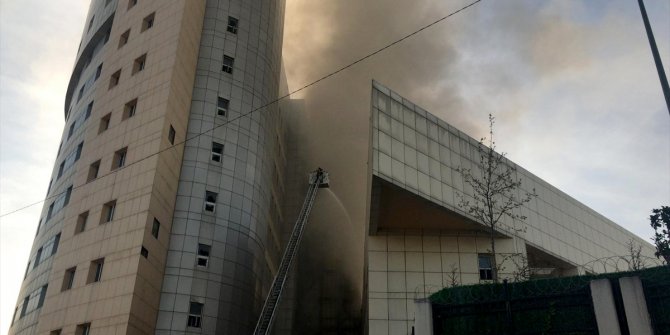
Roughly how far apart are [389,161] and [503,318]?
47.8ft

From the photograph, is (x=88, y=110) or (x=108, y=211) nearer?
(x=108, y=211)

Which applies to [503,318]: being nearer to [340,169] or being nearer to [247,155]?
[247,155]

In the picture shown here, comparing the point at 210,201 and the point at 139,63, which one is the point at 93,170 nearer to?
the point at 210,201

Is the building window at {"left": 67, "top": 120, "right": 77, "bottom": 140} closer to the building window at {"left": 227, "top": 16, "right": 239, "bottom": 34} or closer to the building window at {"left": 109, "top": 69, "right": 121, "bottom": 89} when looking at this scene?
the building window at {"left": 109, "top": 69, "right": 121, "bottom": 89}

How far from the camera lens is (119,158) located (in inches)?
1443

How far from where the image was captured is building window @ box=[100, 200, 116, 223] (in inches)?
1344

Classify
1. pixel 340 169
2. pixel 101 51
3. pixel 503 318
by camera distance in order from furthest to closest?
pixel 340 169 < pixel 101 51 < pixel 503 318

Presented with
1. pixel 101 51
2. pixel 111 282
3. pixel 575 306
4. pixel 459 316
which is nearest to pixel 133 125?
pixel 111 282

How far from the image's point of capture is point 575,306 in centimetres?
1636

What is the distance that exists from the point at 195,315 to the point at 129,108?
47.8 ft

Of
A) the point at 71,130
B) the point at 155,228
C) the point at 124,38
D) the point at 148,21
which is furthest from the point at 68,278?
the point at 148,21

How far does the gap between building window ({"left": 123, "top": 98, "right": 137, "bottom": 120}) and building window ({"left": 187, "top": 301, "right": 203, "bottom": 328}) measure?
43.5 ft

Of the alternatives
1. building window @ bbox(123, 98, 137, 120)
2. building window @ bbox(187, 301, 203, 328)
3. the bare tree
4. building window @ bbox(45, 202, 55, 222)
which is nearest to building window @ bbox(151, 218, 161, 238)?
building window @ bbox(187, 301, 203, 328)

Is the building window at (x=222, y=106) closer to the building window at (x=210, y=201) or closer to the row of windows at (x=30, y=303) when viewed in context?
the building window at (x=210, y=201)
